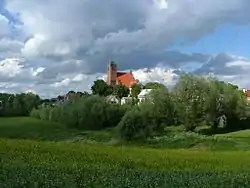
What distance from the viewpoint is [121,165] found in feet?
111

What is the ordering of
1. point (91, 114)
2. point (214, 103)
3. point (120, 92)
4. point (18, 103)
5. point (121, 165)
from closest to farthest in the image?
point (121, 165)
point (214, 103)
point (91, 114)
point (18, 103)
point (120, 92)

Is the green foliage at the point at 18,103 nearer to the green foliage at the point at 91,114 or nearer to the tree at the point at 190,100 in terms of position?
the green foliage at the point at 91,114

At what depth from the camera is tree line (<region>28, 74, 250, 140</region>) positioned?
100 meters

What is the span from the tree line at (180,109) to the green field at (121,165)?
16412 millimetres

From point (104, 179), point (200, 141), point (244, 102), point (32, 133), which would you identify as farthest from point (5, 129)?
point (104, 179)

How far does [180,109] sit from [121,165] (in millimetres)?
67725

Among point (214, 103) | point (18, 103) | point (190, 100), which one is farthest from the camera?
point (18, 103)

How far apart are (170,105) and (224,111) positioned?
1206cm

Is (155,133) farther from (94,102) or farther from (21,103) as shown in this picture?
(21,103)

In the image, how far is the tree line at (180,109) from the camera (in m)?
100

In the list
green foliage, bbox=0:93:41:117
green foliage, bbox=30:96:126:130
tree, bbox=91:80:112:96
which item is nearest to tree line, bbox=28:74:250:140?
green foliage, bbox=30:96:126:130

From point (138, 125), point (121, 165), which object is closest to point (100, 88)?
point (138, 125)

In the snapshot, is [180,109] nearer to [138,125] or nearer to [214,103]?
[214,103]

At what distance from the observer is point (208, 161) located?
4234 cm
